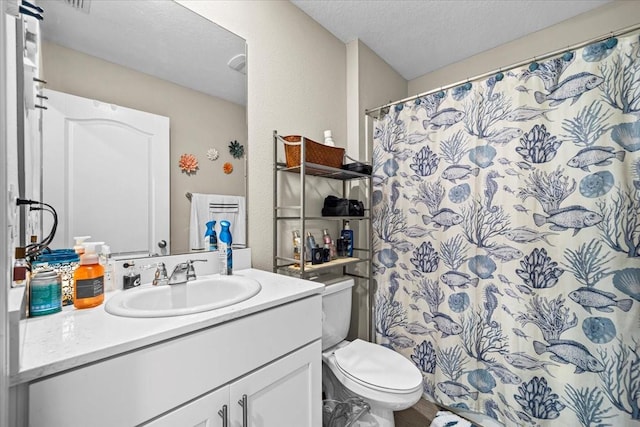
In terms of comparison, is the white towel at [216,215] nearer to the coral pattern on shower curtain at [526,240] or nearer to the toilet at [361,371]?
the toilet at [361,371]

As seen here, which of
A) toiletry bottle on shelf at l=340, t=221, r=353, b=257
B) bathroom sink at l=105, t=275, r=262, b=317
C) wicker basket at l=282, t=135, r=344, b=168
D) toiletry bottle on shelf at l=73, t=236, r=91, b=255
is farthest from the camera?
toiletry bottle on shelf at l=340, t=221, r=353, b=257

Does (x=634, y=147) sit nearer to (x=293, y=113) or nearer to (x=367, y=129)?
(x=367, y=129)

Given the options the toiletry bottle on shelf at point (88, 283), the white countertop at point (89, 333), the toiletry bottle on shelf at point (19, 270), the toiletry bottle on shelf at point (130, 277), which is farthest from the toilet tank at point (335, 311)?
the toiletry bottle on shelf at point (19, 270)

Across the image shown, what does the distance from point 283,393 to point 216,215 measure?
791 millimetres

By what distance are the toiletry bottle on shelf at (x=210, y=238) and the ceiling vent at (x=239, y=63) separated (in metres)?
0.79

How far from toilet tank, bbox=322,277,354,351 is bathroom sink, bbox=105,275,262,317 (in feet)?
1.75

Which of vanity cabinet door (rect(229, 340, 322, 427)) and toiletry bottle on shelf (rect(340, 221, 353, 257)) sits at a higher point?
toiletry bottle on shelf (rect(340, 221, 353, 257))

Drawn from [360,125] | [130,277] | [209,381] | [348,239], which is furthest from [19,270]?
[360,125]

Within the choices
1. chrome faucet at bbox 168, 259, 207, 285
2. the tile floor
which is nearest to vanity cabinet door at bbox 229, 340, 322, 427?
chrome faucet at bbox 168, 259, 207, 285

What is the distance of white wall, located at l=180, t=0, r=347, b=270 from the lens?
1408mm

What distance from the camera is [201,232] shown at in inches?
48.6

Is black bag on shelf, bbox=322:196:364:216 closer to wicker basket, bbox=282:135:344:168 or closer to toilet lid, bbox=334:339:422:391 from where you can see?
wicker basket, bbox=282:135:344:168

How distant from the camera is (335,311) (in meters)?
1.54

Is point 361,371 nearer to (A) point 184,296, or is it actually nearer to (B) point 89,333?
(A) point 184,296
